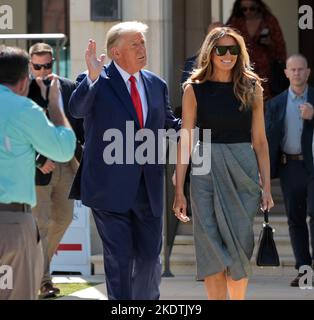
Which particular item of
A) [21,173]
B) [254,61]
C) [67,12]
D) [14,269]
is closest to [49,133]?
[21,173]

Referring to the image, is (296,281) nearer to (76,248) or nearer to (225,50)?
Result: (76,248)

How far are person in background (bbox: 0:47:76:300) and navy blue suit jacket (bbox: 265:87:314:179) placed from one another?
4366mm

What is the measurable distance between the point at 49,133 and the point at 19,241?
573 mm

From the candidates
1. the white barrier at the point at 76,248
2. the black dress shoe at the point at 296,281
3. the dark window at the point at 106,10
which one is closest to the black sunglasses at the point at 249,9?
the dark window at the point at 106,10

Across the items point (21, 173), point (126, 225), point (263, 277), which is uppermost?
point (21, 173)

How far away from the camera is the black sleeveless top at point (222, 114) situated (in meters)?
7.36

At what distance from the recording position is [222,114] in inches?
290

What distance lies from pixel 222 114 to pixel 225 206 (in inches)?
22.8

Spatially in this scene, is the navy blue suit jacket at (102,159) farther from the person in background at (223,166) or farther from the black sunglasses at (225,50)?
the black sunglasses at (225,50)

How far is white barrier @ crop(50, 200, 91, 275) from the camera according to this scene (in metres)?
10.6

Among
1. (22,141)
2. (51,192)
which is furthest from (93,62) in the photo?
(51,192)
